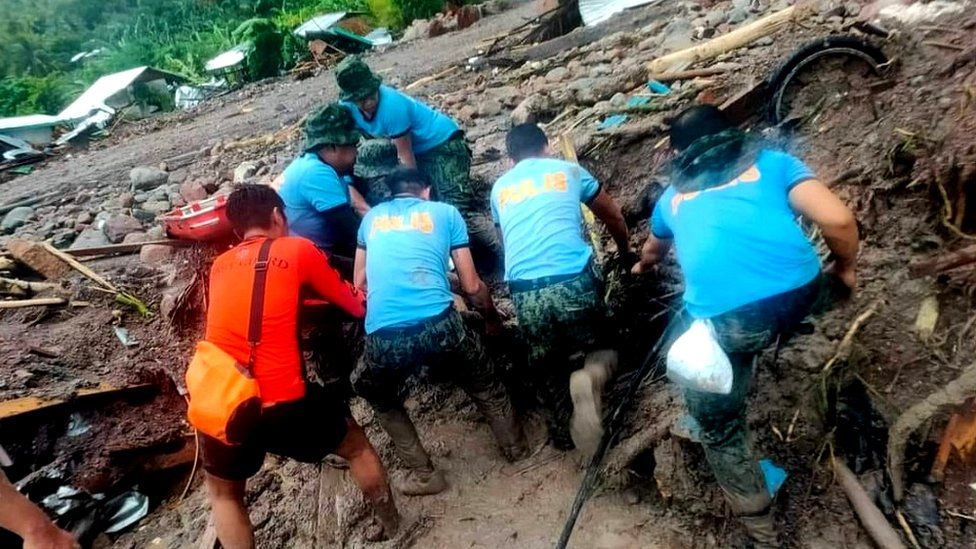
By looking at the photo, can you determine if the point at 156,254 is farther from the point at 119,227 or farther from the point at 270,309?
the point at 270,309

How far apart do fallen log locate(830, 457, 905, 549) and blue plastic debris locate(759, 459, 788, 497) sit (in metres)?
0.24

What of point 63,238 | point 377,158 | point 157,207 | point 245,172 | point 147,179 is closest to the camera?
point 377,158

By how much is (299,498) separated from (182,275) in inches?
105

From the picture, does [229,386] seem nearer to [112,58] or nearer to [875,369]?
[875,369]

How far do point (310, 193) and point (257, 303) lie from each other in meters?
1.37

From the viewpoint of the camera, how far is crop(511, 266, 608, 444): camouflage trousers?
328cm

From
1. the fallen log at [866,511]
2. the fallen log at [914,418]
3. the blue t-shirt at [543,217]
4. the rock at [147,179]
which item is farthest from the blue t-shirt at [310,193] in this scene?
the rock at [147,179]

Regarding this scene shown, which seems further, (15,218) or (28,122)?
(28,122)

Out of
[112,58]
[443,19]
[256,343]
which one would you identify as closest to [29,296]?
[256,343]

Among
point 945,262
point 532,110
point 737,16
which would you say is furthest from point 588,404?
point 737,16

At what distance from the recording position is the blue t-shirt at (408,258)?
3.31 meters

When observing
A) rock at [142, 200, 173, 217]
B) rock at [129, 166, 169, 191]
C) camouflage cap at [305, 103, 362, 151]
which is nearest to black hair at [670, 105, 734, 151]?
camouflage cap at [305, 103, 362, 151]

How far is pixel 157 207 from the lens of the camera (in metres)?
7.45

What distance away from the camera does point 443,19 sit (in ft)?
62.9
